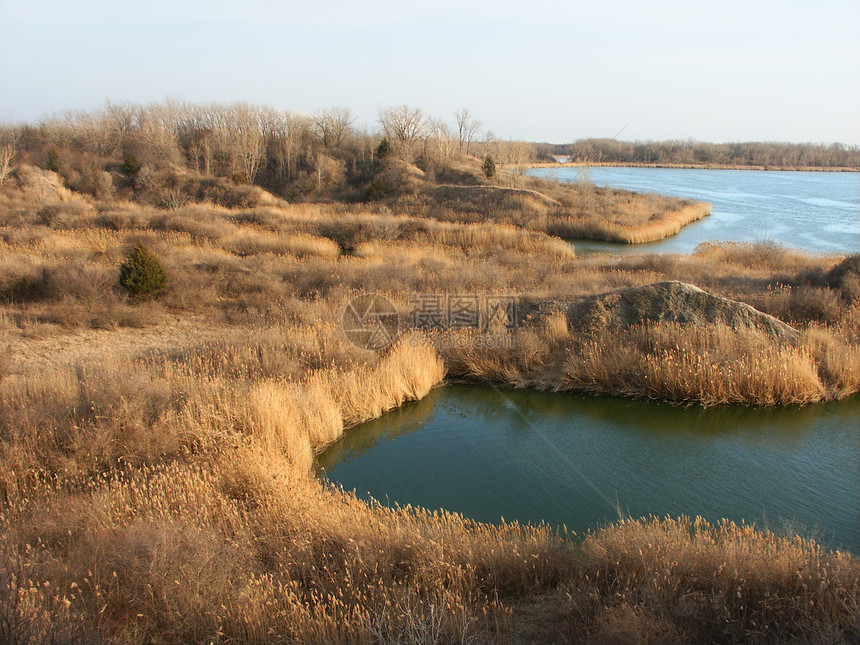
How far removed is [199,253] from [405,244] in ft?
28.0

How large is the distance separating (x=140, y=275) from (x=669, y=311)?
12269 mm

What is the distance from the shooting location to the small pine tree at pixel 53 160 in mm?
39375

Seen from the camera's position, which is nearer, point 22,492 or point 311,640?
point 311,640

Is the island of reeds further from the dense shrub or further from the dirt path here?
the dense shrub

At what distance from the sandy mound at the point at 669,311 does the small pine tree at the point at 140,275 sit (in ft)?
33.2

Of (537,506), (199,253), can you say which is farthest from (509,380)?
(199,253)

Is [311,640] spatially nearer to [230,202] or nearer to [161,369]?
[161,369]

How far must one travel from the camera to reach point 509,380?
1079cm

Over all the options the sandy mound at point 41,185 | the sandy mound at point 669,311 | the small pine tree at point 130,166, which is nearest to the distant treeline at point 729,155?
the small pine tree at point 130,166

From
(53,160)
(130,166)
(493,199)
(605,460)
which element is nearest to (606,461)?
(605,460)

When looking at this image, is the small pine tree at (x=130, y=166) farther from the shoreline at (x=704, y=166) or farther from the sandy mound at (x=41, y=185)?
the shoreline at (x=704, y=166)

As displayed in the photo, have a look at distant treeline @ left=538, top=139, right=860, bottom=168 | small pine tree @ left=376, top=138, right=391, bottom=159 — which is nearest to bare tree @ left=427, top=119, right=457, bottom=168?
small pine tree @ left=376, top=138, right=391, bottom=159

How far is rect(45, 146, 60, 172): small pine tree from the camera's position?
39.4 metres

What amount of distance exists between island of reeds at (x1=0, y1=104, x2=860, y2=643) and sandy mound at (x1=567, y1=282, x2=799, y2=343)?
8 cm
